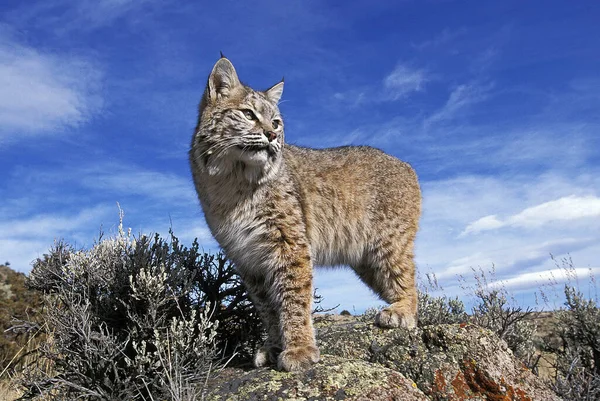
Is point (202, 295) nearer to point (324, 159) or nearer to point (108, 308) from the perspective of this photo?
point (108, 308)

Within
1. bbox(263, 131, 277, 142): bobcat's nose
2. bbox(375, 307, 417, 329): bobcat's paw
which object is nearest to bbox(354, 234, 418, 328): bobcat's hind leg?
bbox(375, 307, 417, 329): bobcat's paw

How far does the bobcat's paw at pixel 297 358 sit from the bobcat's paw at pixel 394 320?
3.77 feet

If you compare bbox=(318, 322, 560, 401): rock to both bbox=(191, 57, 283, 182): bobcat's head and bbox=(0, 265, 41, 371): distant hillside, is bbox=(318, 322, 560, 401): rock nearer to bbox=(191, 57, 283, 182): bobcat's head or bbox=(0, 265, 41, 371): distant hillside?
bbox=(191, 57, 283, 182): bobcat's head

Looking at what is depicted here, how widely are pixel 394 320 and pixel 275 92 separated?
9.63 ft

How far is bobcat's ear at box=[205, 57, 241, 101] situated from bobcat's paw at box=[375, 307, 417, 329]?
9.50 feet

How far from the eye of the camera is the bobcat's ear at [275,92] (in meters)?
5.84

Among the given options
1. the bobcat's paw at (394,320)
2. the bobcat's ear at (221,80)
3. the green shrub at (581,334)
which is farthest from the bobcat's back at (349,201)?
the green shrub at (581,334)

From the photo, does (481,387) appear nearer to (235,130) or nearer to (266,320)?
(266,320)

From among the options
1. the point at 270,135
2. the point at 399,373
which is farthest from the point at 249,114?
the point at 399,373

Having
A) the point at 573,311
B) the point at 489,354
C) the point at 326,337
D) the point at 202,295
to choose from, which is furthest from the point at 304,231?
the point at 573,311

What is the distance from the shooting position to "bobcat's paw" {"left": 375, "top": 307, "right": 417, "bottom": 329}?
5324 millimetres

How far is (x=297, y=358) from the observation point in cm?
433

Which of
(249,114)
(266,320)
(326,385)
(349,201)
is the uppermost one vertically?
(249,114)

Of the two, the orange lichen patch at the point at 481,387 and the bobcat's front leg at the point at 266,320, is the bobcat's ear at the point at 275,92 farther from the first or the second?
the orange lichen patch at the point at 481,387
